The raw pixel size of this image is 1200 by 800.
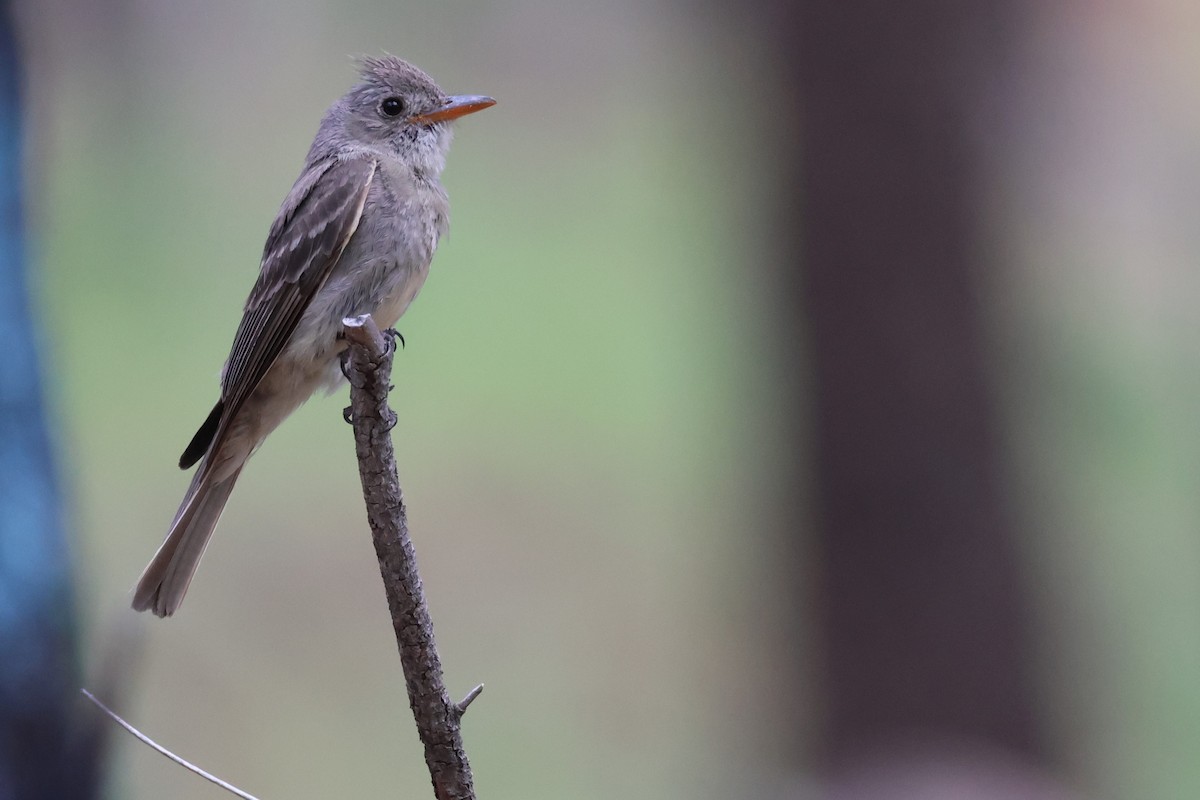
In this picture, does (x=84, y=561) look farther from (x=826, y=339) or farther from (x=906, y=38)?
(x=906, y=38)

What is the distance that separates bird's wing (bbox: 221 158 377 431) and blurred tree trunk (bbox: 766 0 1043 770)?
182 centimetres

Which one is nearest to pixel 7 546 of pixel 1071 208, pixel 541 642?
pixel 541 642

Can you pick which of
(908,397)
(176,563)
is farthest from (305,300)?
(908,397)

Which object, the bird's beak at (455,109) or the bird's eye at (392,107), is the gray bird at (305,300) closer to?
the bird's beak at (455,109)

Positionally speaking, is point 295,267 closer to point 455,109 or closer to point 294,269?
point 294,269

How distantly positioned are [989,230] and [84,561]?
2.64 meters

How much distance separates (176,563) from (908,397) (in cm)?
219

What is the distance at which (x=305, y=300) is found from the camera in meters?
2.14

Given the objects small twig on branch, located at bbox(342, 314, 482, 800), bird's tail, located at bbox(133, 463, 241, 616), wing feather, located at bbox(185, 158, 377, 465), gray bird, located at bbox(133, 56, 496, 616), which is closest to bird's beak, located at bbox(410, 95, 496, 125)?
gray bird, located at bbox(133, 56, 496, 616)

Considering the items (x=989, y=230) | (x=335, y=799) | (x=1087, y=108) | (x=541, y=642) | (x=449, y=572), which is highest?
(x=1087, y=108)

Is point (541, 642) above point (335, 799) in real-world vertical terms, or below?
above

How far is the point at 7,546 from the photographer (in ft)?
8.23

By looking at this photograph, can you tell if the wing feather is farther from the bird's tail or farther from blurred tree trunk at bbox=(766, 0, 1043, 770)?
blurred tree trunk at bbox=(766, 0, 1043, 770)

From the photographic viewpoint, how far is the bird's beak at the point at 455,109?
2402mm
